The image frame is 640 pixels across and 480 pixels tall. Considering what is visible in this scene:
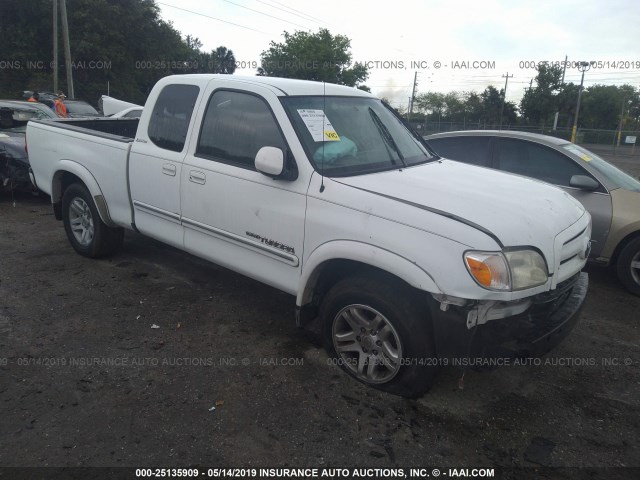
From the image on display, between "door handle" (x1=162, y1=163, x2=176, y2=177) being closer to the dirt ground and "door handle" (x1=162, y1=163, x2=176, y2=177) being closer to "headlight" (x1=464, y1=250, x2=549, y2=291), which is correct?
the dirt ground

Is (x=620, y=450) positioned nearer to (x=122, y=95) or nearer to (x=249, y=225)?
(x=249, y=225)

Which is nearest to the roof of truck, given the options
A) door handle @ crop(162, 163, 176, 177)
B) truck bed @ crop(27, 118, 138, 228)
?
door handle @ crop(162, 163, 176, 177)

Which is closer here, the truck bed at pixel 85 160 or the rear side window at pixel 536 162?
the truck bed at pixel 85 160

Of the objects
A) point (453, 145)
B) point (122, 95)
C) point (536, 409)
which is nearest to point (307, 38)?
point (122, 95)

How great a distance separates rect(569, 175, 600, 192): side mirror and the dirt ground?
53.9 inches

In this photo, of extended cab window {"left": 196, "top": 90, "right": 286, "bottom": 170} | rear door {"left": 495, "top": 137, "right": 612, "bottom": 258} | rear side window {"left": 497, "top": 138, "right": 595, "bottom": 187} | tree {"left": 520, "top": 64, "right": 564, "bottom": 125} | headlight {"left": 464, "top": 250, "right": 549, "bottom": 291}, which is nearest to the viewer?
headlight {"left": 464, "top": 250, "right": 549, "bottom": 291}

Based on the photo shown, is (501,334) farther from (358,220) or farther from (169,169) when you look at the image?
(169,169)

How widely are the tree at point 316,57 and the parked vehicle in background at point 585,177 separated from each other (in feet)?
138

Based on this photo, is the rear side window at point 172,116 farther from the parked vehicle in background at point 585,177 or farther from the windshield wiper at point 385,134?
the parked vehicle in background at point 585,177

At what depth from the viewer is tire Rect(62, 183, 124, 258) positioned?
5324mm

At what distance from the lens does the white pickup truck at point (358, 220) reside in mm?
2814

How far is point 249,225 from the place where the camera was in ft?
A: 12.2

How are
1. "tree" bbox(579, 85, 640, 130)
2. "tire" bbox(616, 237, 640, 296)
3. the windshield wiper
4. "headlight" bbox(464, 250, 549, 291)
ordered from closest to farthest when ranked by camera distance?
1. "headlight" bbox(464, 250, 549, 291)
2. the windshield wiper
3. "tire" bbox(616, 237, 640, 296)
4. "tree" bbox(579, 85, 640, 130)

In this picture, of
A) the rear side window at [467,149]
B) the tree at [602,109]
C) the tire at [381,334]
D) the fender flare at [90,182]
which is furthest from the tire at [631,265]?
the tree at [602,109]
